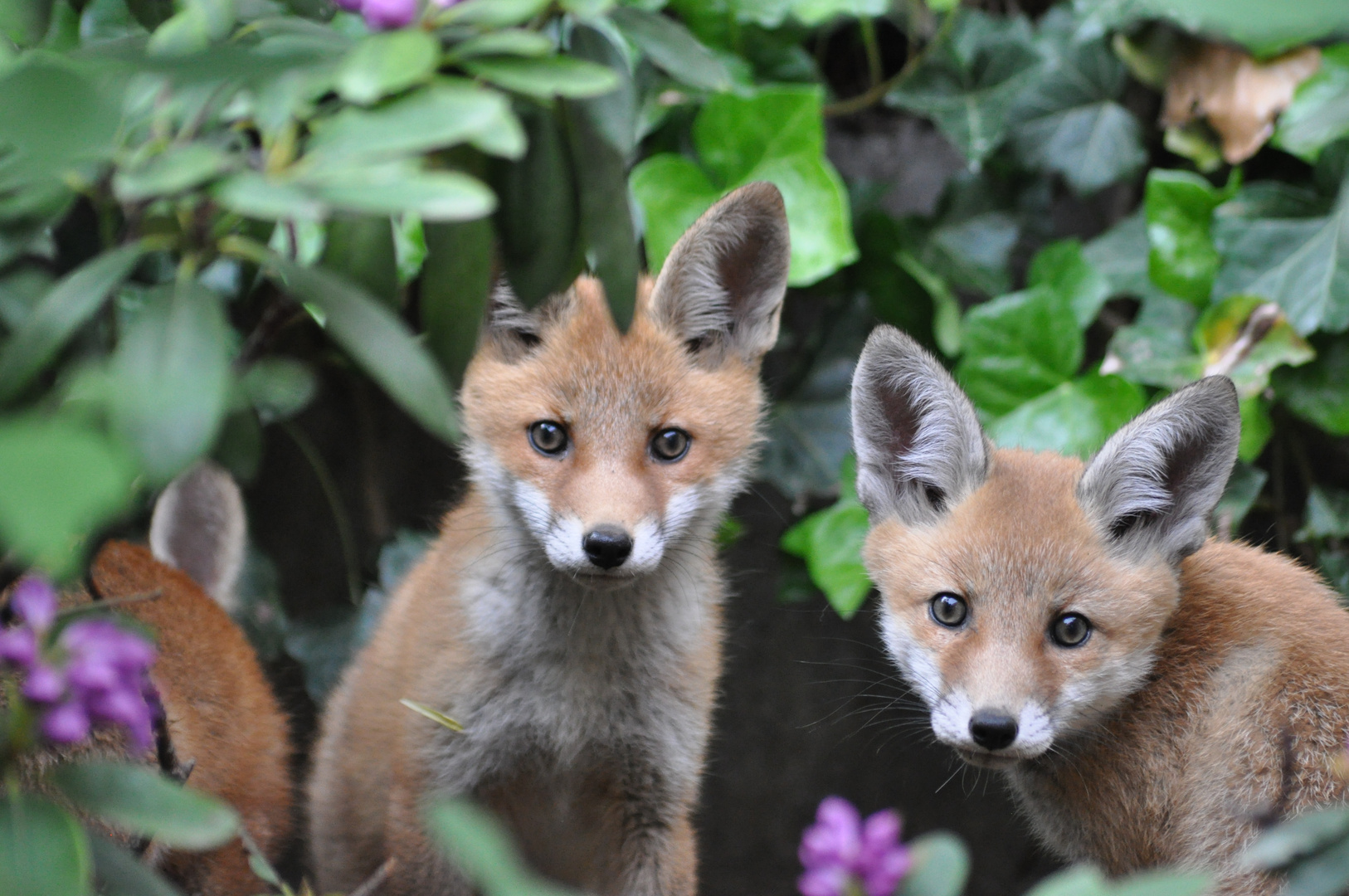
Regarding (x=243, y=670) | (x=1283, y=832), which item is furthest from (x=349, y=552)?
(x=1283, y=832)

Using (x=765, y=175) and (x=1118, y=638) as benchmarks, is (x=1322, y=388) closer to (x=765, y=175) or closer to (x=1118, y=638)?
(x=1118, y=638)

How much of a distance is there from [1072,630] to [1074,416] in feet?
3.04

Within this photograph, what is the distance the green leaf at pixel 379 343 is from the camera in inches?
34.6

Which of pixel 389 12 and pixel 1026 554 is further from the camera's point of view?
pixel 1026 554

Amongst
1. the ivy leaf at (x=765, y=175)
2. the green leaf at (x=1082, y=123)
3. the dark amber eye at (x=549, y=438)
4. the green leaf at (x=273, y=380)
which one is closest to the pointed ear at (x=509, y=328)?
the dark amber eye at (x=549, y=438)

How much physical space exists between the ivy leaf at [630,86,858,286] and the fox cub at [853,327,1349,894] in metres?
0.70

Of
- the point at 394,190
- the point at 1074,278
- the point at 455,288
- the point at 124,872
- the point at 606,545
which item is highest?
the point at 394,190

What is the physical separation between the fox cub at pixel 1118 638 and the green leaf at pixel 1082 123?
50.7 inches

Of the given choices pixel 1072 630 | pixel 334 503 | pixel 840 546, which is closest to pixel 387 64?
pixel 1072 630

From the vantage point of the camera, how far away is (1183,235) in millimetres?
2777

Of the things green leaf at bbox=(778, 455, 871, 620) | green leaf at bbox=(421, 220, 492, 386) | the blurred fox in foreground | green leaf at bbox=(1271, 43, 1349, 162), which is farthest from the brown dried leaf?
the blurred fox in foreground

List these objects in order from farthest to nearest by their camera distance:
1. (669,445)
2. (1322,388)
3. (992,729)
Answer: (1322,388) < (669,445) < (992,729)

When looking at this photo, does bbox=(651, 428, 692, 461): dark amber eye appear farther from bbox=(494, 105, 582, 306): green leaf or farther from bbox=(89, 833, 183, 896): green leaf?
bbox=(89, 833, 183, 896): green leaf

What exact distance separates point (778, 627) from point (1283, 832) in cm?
261
